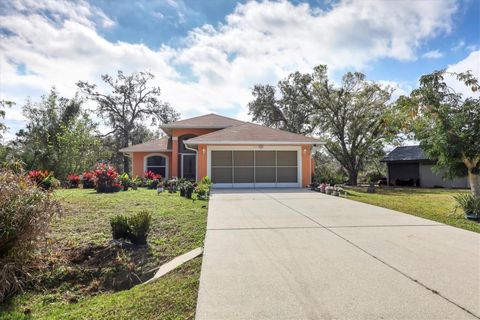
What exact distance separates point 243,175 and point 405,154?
1858cm

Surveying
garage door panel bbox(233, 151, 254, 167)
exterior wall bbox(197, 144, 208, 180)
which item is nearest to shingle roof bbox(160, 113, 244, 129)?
exterior wall bbox(197, 144, 208, 180)

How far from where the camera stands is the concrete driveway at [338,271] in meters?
2.59

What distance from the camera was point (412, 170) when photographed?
985 inches

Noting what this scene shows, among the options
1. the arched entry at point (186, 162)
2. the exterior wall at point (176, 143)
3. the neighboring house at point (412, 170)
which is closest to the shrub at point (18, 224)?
the exterior wall at point (176, 143)

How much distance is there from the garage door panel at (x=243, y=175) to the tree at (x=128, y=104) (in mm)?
19451

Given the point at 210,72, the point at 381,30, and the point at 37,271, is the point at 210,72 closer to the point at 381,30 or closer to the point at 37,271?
the point at 381,30

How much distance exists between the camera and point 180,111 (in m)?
33.7

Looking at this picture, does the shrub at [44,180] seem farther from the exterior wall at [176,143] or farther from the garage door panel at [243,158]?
the garage door panel at [243,158]

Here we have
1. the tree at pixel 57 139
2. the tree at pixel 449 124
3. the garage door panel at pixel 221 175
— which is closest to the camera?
the tree at pixel 449 124

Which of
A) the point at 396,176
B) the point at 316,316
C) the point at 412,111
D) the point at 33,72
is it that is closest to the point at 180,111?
the point at 33,72

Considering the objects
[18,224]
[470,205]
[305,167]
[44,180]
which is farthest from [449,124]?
[44,180]

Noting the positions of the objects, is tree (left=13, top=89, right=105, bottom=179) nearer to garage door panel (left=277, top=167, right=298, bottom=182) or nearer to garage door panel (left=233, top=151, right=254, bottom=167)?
garage door panel (left=233, top=151, right=254, bottom=167)

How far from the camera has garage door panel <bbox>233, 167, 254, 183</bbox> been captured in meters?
15.5

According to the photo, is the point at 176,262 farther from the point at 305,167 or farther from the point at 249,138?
the point at 305,167
